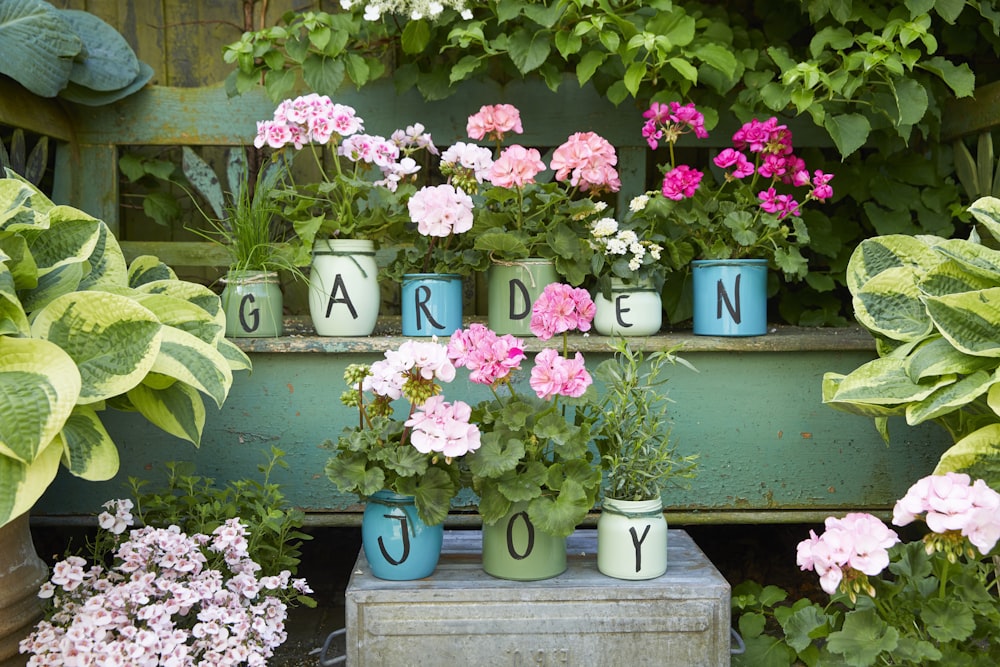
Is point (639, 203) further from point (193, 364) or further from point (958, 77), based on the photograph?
point (193, 364)

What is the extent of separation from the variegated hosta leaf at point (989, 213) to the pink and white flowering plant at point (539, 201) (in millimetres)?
643

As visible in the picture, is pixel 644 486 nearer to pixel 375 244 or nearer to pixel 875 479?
pixel 875 479

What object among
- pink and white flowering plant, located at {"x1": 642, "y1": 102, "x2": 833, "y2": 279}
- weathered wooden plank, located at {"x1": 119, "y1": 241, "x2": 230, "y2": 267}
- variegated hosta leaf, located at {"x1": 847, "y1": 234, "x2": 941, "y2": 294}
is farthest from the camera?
weathered wooden plank, located at {"x1": 119, "y1": 241, "x2": 230, "y2": 267}

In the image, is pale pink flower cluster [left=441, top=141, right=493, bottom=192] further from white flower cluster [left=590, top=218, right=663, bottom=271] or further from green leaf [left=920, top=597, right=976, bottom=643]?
green leaf [left=920, top=597, right=976, bottom=643]

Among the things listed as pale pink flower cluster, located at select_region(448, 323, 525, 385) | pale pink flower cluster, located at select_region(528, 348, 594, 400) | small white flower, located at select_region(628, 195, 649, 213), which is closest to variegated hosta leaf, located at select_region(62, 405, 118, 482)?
pale pink flower cluster, located at select_region(448, 323, 525, 385)

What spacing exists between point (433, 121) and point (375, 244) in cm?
46

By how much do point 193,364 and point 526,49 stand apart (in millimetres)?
1018

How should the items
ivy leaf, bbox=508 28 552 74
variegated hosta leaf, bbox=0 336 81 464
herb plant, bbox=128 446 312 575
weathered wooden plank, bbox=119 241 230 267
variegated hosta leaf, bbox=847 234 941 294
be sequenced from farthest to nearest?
weathered wooden plank, bbox=119 241 230 267 < ivy leaf, bbox=508 28 552 74 < herb plant, bbox=128 446 312 575 < variegated hosta leaf, bbox=847 234 941 294 < variegated hosta leaf, bbox=0 336 81 464

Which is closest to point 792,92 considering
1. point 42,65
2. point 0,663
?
point 42,65

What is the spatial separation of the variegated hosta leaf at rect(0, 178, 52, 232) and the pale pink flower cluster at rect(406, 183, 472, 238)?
63 cm

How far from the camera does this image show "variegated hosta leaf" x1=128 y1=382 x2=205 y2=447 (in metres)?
1.36

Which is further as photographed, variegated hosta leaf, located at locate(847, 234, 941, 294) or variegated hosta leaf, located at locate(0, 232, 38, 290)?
variegated hosta leaf, located at locate(847, 234, 941, 294)

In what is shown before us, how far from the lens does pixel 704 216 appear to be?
179cm

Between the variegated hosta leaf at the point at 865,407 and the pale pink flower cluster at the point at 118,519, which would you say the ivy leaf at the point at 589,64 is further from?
the pale pink flower cluster at the point at 118,519
